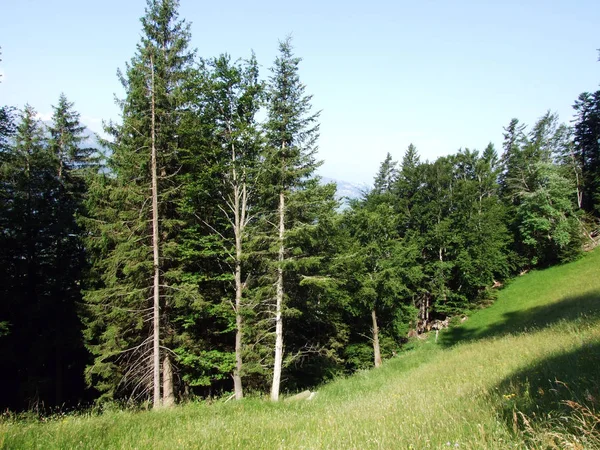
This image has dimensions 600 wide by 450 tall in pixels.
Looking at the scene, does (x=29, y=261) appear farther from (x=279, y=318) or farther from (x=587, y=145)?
(x=587, y=145)

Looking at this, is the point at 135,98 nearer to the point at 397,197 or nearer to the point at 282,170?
the point at 282,170

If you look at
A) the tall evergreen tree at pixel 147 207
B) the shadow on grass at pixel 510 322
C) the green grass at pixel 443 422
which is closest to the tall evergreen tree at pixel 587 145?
the shadow on grass at pixel 510 322

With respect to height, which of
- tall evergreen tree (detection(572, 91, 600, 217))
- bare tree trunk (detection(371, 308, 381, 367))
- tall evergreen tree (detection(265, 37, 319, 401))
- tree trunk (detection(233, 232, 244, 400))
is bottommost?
bare tree trunk (detection(371, 308, 381, 367))

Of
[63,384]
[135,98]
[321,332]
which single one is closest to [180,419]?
[135,98]

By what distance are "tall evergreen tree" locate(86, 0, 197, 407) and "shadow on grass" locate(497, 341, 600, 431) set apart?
12.4 m

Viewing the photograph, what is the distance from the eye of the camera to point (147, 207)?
15133 mm

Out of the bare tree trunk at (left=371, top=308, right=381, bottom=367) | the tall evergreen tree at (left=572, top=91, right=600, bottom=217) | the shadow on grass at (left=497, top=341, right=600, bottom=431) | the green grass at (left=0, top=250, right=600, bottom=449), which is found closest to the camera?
the green grass at (left=0, top=250, right=600, bottom=449)

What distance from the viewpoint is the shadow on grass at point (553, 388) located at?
13.3ft

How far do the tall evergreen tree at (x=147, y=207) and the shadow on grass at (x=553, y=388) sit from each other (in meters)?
12.4

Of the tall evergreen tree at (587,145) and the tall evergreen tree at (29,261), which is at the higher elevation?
the tall evergreen tree at (587,145)

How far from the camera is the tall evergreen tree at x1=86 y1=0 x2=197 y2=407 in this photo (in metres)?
14.5

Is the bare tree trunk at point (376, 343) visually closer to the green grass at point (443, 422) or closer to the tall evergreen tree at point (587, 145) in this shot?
the green grass at point (443, 422)

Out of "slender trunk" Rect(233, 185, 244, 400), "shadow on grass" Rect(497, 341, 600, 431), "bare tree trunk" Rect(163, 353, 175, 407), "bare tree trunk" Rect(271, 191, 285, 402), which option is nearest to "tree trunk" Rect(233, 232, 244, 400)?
"slender trunk" Rect(233, 185, 244, 400)

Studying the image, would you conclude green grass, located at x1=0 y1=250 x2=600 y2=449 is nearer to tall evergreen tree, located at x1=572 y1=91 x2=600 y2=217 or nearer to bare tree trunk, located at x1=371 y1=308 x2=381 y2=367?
bare tree trunk, located at x1=371 y1=308 x2=381 y2=367
